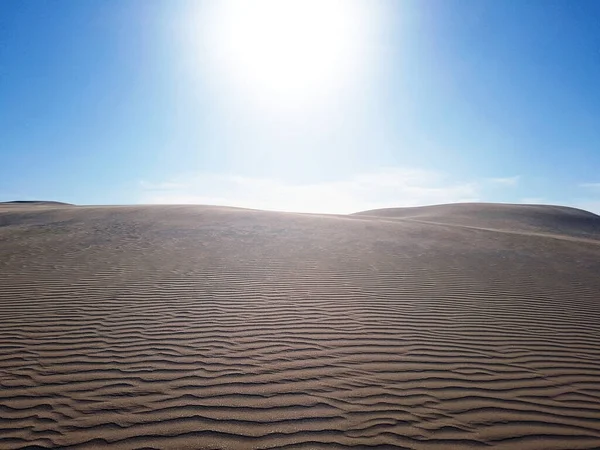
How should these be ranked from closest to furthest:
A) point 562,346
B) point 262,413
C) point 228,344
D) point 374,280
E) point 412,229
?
1. point 262,413
2. point 228,344
3. point 562,346
4. point 374,280
5. point 412,229

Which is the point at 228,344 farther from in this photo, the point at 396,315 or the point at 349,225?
the point at 349,225

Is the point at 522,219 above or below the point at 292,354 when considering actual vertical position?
above

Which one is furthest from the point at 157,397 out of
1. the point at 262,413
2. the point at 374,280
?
the point at 374,280

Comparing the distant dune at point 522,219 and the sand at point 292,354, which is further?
the distant dune at point 522,219

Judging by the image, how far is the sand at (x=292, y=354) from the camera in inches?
131

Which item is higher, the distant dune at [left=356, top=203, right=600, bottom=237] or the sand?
the distant dune at [left=356, top=203, right=600, bottom=237]

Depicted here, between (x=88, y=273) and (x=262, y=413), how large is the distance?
7362 mm

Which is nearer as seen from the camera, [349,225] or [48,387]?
[48,387]

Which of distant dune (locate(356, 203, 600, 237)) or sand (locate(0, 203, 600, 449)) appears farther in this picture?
distant dune (locate(356, 203, 600, 237))

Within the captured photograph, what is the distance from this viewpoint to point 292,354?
467 cm

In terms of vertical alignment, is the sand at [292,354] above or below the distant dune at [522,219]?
below

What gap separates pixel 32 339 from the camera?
5.09 meters

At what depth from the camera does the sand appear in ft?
10.9

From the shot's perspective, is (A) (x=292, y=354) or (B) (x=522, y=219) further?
(B) (x=522, y=219)
